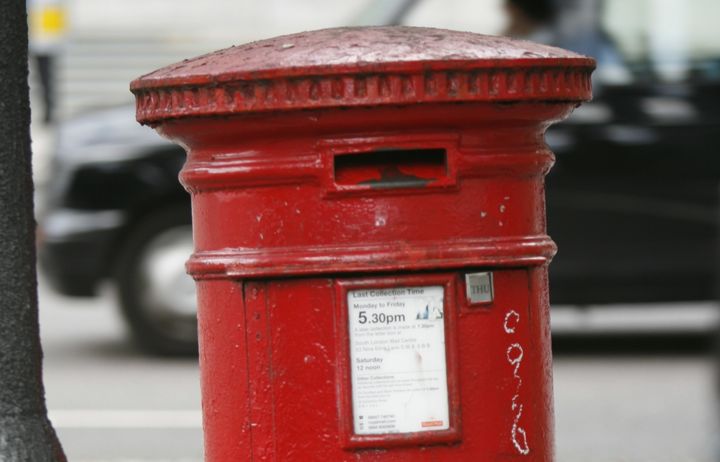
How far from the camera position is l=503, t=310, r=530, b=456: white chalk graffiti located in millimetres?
2750

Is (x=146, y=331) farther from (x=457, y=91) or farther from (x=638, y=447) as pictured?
(x=457, y=91)

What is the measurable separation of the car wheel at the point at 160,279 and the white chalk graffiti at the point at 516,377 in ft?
16.0

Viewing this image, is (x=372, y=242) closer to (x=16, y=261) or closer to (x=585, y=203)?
(x=16, y=261)

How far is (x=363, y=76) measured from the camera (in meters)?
2.57

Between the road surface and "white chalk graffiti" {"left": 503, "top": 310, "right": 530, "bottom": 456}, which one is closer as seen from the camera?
"white chalk graffiti" {"left": 503, "top": 310, "right": 530, "bottom": 456}

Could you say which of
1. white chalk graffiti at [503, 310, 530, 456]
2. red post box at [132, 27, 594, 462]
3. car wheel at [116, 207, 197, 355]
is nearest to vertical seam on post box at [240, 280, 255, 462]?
red post box at [132, 27, 594, 462]

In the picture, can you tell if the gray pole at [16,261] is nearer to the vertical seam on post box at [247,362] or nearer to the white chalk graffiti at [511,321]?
the vertical seam on post box at [247,362]

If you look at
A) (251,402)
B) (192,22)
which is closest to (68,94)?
(192,22)

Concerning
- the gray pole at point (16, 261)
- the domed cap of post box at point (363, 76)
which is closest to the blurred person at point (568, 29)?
the gray pole at point (16, 261)

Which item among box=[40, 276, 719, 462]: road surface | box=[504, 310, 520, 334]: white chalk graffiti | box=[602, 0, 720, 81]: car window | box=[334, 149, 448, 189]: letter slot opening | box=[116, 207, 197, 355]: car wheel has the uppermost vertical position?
box=[602, 0, 720, 81]: car window

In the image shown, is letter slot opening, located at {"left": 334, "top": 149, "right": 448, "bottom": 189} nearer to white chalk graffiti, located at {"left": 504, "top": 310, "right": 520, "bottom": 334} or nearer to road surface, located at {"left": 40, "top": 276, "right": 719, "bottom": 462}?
white chalk graffiti, located at {"left": 504, "top": 310, "right": 520, "bottom": 334}

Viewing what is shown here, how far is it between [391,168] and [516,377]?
0.43m

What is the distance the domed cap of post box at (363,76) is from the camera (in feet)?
8.45

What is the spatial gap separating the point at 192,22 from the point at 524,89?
14.1m
